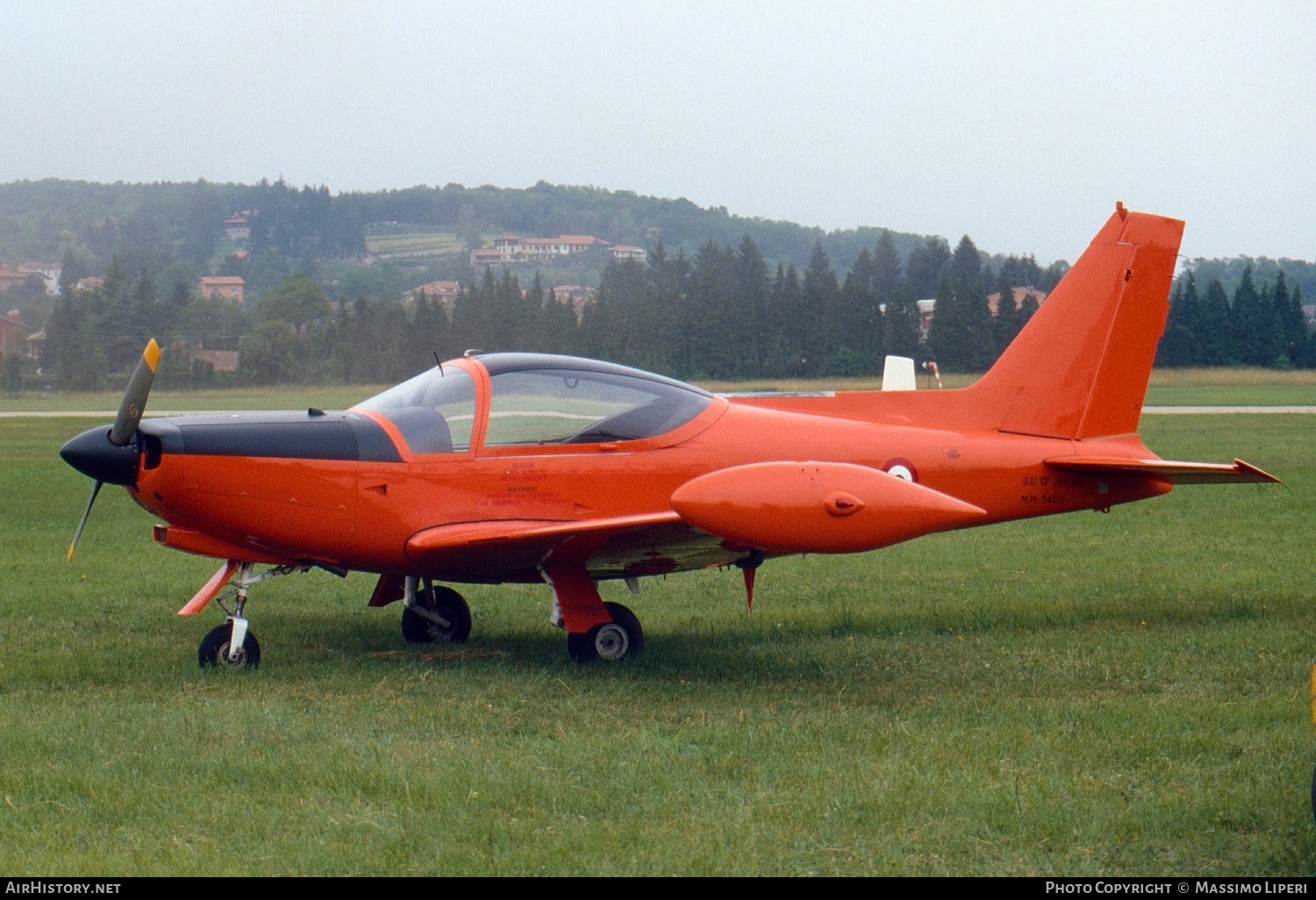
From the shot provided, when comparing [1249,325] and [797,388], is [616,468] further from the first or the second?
[1249,325]

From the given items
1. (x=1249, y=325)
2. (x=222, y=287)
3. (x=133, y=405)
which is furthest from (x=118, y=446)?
(x=222, y=287)

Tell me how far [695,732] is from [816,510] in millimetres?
1335

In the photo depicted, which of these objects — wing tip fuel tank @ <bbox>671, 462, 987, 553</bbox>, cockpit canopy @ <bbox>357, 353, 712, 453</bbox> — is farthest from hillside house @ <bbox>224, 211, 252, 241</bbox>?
wing tip fuel tank @ <bbox>671, 462, 987, 553</bbox>

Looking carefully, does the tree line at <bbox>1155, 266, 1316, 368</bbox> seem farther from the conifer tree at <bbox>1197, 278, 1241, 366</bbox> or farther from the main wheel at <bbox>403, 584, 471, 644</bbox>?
the main wheel at <bbox>403, 584, 471, 644</bbox>

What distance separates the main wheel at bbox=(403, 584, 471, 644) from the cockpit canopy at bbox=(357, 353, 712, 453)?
158 centimetres

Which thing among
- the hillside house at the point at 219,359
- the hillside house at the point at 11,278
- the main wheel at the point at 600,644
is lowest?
the hillside house at the point at 219,359

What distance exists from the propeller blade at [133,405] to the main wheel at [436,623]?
2520 millimetres

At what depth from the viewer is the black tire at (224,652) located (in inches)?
309

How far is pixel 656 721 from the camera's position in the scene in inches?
260

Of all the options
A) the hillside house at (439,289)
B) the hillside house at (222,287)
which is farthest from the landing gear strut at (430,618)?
the hillside house at (439,289)

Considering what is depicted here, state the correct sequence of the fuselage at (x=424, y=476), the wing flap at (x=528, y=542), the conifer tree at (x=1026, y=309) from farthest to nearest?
1. the conifer tree at (x=1026, y=309)
2. the fuselage at (x=424, y=476)
3. the wing flap at (x=528, y=542)

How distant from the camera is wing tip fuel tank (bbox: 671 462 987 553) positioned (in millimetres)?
6703

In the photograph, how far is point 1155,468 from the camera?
8.84 m

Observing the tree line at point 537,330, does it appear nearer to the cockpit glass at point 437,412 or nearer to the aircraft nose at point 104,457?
the cockpit glass at point 437,412
